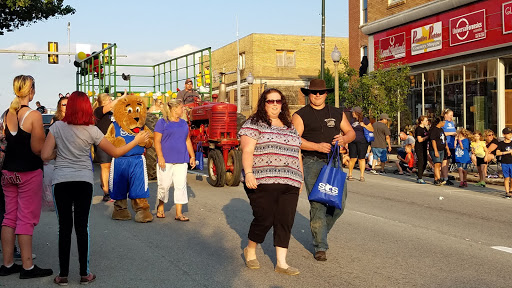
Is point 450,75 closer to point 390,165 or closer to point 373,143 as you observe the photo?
point 390,165

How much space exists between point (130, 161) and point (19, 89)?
11.6 feet

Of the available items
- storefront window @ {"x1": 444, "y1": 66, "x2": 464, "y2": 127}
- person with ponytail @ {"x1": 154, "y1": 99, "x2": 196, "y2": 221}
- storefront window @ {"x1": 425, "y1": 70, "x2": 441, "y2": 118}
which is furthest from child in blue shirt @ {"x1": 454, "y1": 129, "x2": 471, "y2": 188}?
storefront window @ {"x1": 425, "y1": 70, "x2": 441, "y2": 118}

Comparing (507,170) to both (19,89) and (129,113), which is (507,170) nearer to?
(129,113)

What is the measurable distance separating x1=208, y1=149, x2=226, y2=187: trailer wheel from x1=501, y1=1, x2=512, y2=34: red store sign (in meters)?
12.6

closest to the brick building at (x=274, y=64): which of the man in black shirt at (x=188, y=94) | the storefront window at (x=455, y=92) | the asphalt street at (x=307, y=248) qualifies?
the storefront window at (x=455, y=92)

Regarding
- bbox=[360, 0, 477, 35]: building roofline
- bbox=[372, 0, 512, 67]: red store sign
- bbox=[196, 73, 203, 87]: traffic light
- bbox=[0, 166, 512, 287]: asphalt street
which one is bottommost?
bbox=[0, 166, 512, 287]: asphalt street

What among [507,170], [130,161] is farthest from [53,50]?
[507,170]

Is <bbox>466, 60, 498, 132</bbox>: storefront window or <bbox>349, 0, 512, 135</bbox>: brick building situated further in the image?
<bbox>466, 60, 498, 132</bbox>: storefront window

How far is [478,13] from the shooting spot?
23641mm

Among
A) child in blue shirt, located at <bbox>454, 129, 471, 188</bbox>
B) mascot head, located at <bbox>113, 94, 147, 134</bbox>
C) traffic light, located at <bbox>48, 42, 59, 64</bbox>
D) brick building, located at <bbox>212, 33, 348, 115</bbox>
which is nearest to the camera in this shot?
mascot head, located at <bbox>113, 94, 147, 134</bbox>

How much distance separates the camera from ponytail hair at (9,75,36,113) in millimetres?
6379

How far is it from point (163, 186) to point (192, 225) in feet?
2.75

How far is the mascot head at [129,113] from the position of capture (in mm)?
9617

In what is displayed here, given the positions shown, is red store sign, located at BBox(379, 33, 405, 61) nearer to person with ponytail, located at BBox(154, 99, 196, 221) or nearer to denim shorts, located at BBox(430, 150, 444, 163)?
denim shorts, located at BBox(430, 150, 444, 163)
